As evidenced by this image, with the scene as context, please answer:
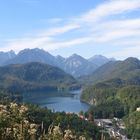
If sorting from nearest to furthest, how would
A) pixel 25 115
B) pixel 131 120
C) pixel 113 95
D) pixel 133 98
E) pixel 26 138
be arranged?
1. pixel 26 138
2. pixel 25 115
3. pixel 131 120
4. pixel 133 98
5. pixel 113 95

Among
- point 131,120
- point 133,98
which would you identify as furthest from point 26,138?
point 133,98

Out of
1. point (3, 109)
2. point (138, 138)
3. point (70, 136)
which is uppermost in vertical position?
point (3, 109)

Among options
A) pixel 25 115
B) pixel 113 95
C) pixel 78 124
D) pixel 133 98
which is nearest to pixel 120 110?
pixel 133 98

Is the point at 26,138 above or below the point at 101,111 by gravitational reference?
above

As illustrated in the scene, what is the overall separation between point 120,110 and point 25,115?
139m

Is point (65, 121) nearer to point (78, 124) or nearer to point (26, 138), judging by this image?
point (78, 124)

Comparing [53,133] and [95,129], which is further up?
[53,133]

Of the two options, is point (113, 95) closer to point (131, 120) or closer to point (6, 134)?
point (131, 120)

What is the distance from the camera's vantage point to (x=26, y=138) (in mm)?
9773

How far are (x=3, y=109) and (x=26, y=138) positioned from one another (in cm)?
105

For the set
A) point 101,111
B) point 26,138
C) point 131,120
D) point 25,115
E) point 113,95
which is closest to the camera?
point 26,138

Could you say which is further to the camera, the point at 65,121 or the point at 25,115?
the point at 65,121

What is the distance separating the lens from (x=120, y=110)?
147250 millimetres

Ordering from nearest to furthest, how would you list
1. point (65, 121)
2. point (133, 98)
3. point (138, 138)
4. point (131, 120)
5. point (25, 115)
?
1. point (25, 115)
2. point (65, 121)
3. point (138, 138)
4. point (131, 120)
5. point (133, 98)
